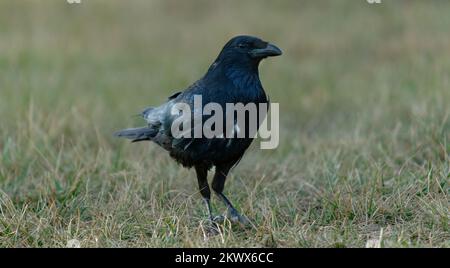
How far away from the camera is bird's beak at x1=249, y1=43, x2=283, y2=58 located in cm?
467

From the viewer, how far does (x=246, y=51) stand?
4.73m

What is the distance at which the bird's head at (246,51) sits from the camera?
15.4 ft

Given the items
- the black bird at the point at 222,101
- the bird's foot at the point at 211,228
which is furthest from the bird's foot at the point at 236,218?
the bird's foot at the point at 211,228

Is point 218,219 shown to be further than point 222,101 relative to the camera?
Yes

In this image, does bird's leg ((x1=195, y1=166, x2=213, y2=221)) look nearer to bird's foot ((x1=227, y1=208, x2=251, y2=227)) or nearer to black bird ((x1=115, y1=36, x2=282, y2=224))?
black bird ((x1=115, y1=36, x2=282, y2=224))

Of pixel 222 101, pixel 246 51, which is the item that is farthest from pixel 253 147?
pixel 222 101

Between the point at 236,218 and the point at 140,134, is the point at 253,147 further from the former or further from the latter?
the point at 236,218

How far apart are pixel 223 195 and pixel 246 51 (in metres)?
0.91

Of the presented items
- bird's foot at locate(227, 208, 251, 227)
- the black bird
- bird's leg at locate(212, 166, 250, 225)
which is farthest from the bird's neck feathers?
bird's foot at locate(227, 208, 251, 227)

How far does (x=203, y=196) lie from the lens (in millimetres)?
4820

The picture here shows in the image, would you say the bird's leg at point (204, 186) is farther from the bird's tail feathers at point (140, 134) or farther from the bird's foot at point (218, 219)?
the bird's tail feathers at point (140, 134)

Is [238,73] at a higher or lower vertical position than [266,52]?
lower

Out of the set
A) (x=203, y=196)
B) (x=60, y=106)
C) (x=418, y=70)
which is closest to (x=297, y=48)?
(x=418, y=70)
